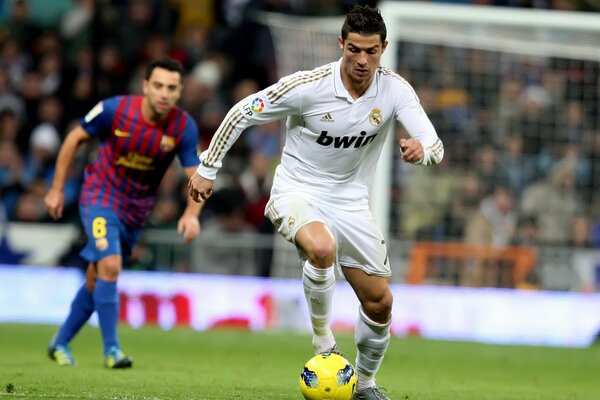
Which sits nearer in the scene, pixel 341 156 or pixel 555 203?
pixel 341 156

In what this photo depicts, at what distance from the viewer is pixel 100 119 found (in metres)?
9.95

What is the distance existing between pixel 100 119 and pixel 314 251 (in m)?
3.38

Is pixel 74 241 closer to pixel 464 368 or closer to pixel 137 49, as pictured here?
pixel 137 49

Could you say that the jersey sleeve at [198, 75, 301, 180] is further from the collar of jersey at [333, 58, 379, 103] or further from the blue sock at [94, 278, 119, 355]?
the blue sock at [94, 278, 119, 355]

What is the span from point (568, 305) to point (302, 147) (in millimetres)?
8214

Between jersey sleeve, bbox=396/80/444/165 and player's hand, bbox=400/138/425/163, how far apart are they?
13 centimetres

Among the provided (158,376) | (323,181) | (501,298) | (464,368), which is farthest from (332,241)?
(501,298)

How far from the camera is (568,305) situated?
15117 millimetres

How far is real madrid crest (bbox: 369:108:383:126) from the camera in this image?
25.1 feet

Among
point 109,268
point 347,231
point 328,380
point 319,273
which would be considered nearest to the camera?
point 328,380

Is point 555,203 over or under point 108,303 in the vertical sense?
under

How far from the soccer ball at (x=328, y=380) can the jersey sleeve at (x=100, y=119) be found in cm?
360

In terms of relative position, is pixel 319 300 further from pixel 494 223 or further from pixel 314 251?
pixel 494 223

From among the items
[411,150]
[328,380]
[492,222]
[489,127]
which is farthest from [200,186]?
[489,127]
